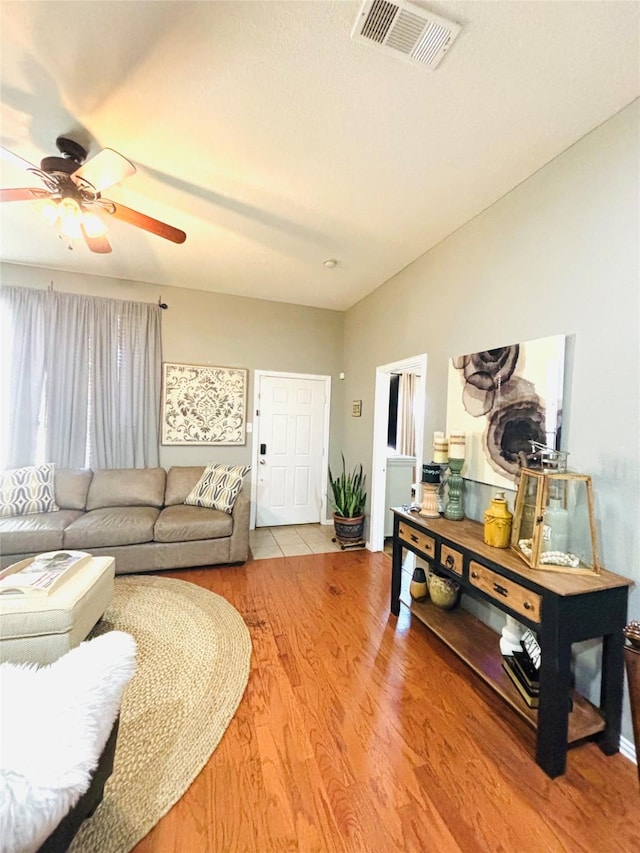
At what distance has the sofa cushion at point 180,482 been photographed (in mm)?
3604

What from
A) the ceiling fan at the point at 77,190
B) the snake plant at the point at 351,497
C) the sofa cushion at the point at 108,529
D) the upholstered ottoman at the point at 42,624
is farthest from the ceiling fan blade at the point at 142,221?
the snake plant at the point at 351,497

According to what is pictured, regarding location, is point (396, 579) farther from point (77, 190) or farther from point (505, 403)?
point (77, 190)

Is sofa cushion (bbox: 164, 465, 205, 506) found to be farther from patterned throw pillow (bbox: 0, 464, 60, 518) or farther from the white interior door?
patterned throw pillow (bbox: 0, 464, 60, 518)

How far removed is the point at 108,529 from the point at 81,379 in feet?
5.57

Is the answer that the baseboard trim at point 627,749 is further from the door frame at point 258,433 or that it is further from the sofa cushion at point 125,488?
the sofa cushion at point 125,488

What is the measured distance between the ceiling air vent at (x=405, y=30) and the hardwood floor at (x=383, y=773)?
9.20 ft

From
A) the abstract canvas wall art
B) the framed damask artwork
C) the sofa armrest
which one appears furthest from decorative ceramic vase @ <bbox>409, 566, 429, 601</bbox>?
the framed damask artwork

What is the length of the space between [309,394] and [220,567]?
2334 mm

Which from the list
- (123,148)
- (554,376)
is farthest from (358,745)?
(123,148)

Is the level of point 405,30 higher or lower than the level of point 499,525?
higher

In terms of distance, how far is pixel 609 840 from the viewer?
117cm

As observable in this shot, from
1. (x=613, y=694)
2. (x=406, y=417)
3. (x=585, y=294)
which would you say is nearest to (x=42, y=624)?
(x=613, y=694)

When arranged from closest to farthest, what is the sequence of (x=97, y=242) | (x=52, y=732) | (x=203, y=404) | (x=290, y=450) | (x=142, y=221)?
(x=52, y=732) → (x=142, y=221) → (x=97, y=242) → (x=203, y=404) → (x=290, y=450)

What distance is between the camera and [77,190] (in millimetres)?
1922
